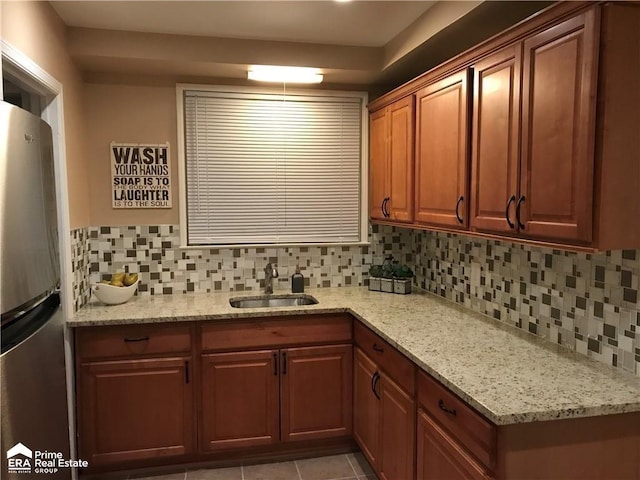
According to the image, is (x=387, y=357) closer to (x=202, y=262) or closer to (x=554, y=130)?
(x=554, y=130)

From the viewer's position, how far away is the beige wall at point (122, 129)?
10.2 feet

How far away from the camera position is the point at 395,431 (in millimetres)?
2273

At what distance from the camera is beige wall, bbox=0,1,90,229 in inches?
79.0

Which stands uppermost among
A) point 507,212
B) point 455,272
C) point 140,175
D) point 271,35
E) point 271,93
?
point 271,35

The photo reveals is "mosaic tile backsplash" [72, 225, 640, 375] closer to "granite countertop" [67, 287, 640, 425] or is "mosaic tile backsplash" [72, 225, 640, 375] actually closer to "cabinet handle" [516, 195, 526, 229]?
"granite countertop" [67, 287, 640, 425]

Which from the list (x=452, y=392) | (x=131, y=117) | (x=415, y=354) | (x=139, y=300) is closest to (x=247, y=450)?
(x=139, y=300)

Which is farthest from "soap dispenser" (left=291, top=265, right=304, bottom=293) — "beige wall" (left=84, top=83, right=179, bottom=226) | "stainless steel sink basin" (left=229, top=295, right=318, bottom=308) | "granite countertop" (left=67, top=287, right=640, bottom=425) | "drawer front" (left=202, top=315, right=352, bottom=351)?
"beige wall" (left=84, top=83, right=179, bottom=226)

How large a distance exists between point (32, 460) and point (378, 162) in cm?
246

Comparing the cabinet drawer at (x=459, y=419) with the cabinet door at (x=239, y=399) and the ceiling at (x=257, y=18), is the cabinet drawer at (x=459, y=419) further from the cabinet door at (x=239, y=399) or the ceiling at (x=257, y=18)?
the ceiling at (x=257, y=18)

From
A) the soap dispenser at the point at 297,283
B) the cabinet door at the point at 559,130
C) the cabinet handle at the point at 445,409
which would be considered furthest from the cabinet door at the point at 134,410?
the cabinet door at the point at 559,130

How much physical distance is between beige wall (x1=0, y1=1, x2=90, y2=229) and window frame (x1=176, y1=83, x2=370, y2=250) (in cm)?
58

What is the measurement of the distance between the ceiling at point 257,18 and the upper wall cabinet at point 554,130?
0.55 metres

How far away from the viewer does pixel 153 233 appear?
→ 3.22 metres

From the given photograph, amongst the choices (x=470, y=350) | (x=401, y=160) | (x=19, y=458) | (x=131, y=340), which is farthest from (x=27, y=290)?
(x=401, y=160)
